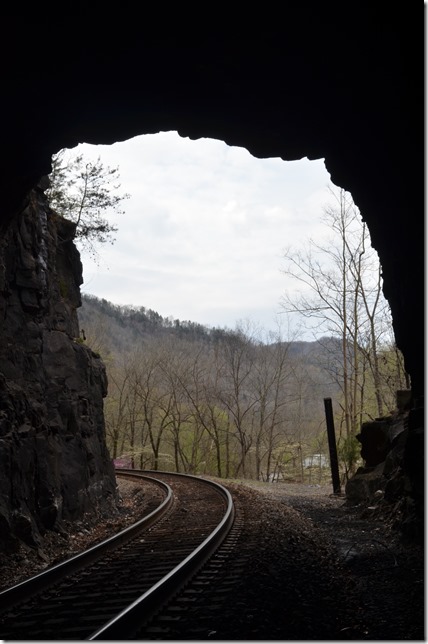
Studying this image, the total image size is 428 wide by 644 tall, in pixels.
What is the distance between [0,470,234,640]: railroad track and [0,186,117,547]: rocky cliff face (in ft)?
4.68

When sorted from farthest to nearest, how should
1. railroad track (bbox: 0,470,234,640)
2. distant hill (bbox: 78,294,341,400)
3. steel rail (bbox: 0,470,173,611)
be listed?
distant hill (bbox: 78,294,341,400), steel rail (bbox: 0,470,173,611), railroad track (bbox: 0,470,234,640)

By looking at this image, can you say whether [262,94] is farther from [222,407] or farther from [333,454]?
[222,407]

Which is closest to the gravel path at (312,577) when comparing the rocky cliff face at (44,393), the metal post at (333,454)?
the rocky cliff face at (44,393)

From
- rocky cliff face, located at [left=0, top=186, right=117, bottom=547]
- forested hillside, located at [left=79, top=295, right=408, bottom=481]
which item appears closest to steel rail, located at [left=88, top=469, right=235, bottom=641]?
rocky cliff face, located at [left=0, top=186, right=117, bottom=547]

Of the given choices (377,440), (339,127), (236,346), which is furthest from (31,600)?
(236,346)

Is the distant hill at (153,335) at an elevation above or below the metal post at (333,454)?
above

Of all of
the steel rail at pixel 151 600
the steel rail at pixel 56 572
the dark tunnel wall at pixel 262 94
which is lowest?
the steel rail at pixel 56 572

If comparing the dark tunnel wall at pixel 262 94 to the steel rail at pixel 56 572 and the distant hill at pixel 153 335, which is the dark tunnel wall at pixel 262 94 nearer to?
the steel rail at pixel 56 572

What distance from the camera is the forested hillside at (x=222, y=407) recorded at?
36.5 m

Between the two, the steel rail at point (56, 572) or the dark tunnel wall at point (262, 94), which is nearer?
the steel rail at point (56, 572)

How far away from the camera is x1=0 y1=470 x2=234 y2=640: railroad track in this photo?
4.17 m

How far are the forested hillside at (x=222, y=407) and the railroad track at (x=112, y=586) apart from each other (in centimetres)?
2702

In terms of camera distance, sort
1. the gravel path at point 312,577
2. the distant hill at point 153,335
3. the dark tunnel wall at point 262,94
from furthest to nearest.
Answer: the distant hill at point 153,335, the dark tunnel wall at point 262,94, the gravel path at point 312,577

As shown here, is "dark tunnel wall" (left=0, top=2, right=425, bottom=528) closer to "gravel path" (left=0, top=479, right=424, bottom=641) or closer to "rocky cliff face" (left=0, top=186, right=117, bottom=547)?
"rocky cliff face" (left=0, top=186, right=117, bottom=547)
